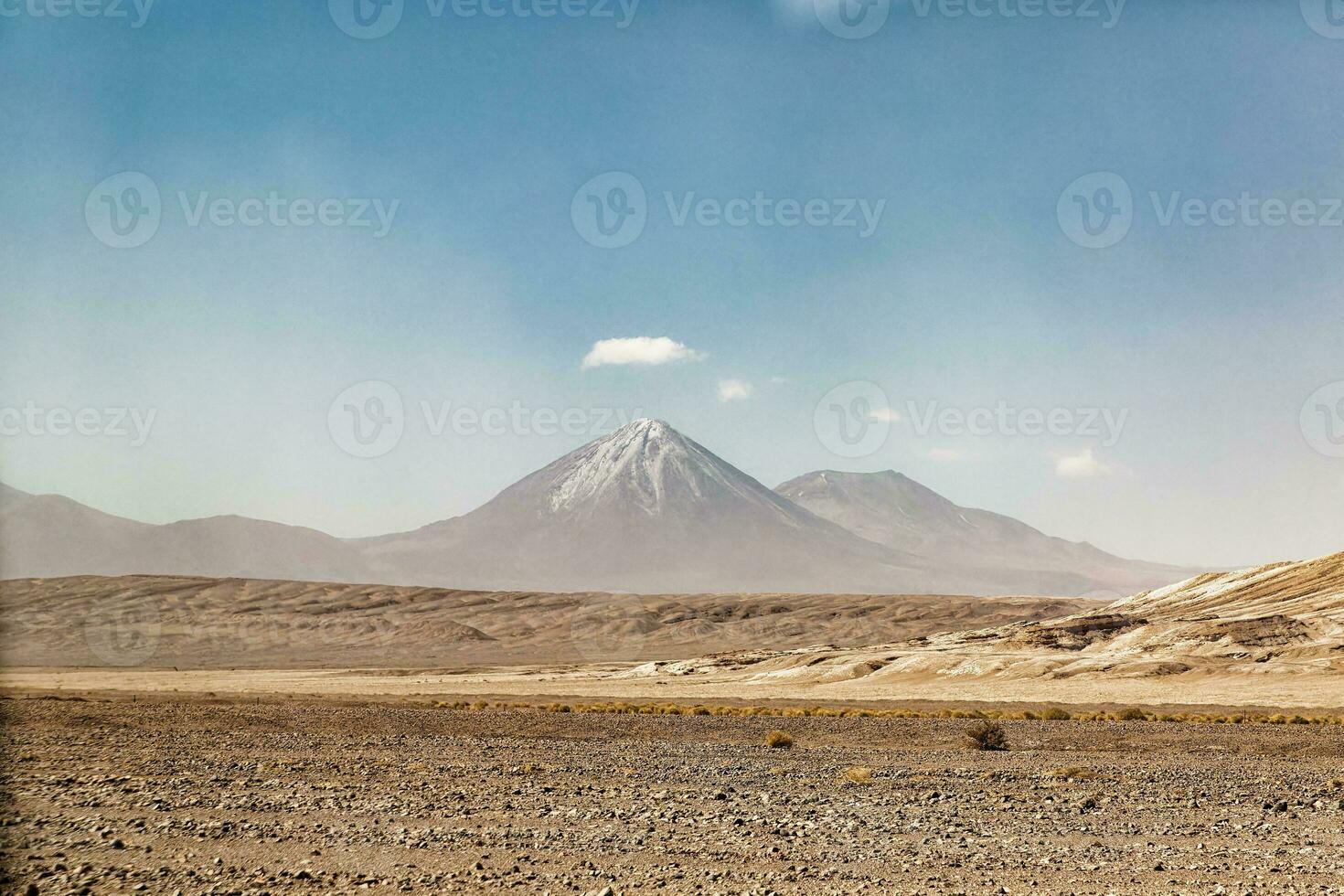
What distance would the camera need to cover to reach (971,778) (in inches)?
787

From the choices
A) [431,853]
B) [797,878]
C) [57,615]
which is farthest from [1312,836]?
[57,615]

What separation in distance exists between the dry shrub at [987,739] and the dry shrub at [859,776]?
7475mm

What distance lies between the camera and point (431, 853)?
11977 millimetres

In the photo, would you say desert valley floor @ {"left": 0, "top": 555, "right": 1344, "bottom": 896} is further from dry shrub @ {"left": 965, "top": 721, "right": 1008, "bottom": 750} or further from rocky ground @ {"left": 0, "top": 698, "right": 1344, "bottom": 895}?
dry shrub @ {"left": 965, "top": 721, "right": 1008, "bottom": 750}

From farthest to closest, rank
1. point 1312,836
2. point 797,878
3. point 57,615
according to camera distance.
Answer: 1. point 57,615
2. point 1312,836
3. point 797,878

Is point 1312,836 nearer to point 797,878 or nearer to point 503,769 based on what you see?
point 797,878

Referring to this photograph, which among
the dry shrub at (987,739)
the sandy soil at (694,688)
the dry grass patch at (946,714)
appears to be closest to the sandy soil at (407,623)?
the sandy soil at (694,688)

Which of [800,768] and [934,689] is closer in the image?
[800,768]

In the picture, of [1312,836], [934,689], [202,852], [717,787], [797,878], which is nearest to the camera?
[797,878]

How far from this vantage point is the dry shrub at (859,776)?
62.7 ft

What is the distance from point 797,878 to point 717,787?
7259 millimetres

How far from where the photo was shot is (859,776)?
63.5ft

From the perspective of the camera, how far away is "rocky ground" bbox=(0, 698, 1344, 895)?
11.0 m

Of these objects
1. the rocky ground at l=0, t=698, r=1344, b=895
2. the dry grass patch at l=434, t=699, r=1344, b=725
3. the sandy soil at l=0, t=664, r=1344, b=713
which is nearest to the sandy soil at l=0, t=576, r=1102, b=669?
the sandy soil at l=0, t=664, r=1344, b=713
